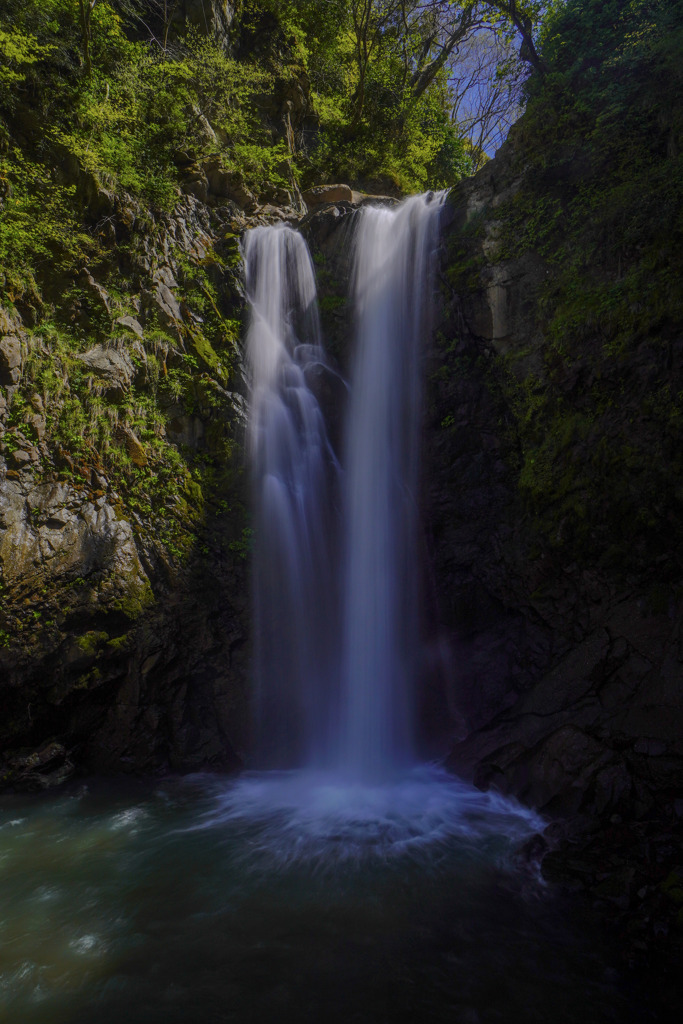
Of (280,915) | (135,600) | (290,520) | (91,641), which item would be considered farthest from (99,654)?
(280,915)

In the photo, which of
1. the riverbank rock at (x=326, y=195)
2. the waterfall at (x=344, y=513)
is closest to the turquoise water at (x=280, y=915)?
the waterfall at (x=344, y=513)

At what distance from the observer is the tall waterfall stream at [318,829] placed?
12.8 feet

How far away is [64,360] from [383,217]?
7084 mm

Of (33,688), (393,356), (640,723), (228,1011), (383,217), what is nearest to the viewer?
(228,1011)

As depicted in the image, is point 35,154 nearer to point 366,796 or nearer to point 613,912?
point 366,796

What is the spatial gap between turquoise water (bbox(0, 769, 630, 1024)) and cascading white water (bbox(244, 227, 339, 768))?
1.51 m

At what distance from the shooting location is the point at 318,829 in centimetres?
623

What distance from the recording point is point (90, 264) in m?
9.05

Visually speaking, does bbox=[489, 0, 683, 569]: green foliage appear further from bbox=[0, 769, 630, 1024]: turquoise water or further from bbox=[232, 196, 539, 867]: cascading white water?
bbox=[0, 769, 630, 1024]: turquoise water

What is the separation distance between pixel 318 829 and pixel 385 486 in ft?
17.7

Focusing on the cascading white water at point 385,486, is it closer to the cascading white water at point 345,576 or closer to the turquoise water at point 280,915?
the cascading white water at point 345,576

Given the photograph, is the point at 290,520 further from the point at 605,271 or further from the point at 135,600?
the point at 605,271

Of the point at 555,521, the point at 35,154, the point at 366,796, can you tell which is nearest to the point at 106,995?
the point at 366,796

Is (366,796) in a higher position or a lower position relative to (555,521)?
lower
